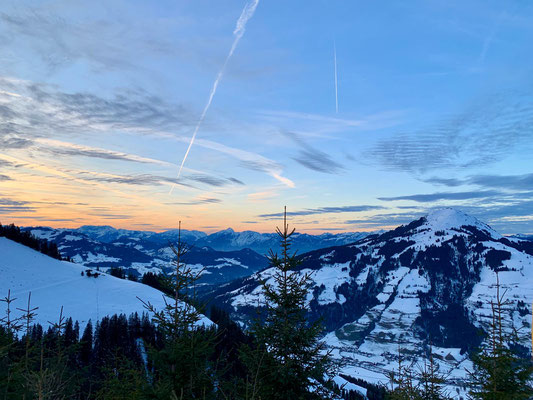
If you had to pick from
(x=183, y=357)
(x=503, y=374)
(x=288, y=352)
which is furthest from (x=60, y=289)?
(x=503, y=374)

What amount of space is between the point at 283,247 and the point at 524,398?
1480 cm

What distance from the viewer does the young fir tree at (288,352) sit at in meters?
16.7

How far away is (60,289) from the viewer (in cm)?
15450

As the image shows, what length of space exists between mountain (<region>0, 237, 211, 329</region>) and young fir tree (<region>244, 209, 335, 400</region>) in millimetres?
106175

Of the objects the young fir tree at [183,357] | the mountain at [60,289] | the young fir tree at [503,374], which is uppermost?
the young fir tree at [183,357]

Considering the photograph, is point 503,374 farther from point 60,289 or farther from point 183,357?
point 60,289

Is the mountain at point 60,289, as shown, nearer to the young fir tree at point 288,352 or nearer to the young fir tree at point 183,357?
the young fir tree at point 288,352

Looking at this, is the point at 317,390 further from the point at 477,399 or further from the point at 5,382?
the point at 5,382

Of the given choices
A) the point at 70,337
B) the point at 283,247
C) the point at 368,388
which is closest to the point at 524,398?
the point at 283,247

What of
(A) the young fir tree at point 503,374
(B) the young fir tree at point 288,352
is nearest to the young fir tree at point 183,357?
Result: (B) the young fir tree at point 288,352

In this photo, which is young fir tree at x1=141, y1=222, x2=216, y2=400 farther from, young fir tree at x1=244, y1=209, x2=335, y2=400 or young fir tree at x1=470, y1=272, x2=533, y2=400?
young fir tree at x1=470, y1=272, x2=533, y2=400

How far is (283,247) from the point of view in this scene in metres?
20.1

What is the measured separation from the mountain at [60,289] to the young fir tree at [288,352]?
106m

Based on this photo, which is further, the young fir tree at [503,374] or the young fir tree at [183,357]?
the young fir tree at [503,374]
